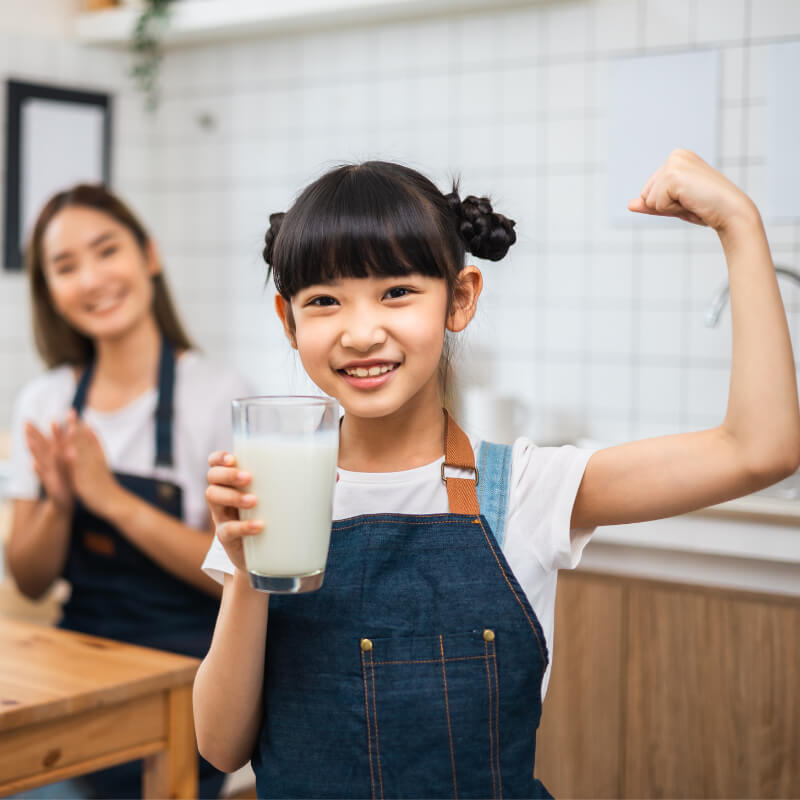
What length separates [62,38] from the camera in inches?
137

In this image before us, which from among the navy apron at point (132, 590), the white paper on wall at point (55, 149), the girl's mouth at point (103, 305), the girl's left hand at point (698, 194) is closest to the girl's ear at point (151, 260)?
the girl's mouth at point (103, 305)

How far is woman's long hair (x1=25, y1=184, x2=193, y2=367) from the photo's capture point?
7.09 feet

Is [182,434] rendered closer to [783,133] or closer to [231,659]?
[231,659]

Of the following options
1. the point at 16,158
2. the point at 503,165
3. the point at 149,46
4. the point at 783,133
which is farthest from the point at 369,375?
the point at 149,46

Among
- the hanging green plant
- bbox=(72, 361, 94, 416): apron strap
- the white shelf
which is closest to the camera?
bbox=(72, 361, 94, 416): apron strap

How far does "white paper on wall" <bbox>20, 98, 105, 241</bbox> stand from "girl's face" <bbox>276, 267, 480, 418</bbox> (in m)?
2.65

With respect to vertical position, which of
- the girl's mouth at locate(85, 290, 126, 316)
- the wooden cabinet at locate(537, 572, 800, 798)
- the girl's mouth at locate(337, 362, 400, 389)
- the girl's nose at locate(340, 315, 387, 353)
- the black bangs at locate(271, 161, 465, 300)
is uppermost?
the black bangs at locate(271, 161, 465, 300)

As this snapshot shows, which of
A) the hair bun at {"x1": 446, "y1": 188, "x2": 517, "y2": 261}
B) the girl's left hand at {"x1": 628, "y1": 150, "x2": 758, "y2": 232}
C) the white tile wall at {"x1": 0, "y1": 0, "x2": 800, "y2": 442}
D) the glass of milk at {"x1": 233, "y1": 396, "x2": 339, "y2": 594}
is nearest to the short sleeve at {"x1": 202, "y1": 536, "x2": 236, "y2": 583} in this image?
the glass of milk at {"x1": 233, "y1": 396, "x2": 339, "y2": 594}

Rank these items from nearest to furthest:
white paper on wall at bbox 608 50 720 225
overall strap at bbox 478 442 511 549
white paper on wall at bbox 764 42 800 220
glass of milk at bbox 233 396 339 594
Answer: glass of milk at bbox 233 396 339 594, overall strap at bbox 478 442 511 549, white paper on wall at bbox 764 42 800 220, white paper on wall at bbox 608 50 720 225

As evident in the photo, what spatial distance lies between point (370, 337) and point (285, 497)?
187 millimetres

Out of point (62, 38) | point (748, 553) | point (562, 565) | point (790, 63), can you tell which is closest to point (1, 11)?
point (62, 38)

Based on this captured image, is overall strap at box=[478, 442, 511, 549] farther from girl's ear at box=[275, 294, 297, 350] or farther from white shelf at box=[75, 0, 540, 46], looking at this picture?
white shelf at box=[75, 0, 540, 46]

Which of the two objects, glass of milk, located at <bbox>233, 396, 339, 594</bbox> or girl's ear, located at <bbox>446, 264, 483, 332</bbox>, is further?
girl's ear, located at <bbox>446, 264, 483, 332</bbox>

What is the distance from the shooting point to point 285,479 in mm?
866
